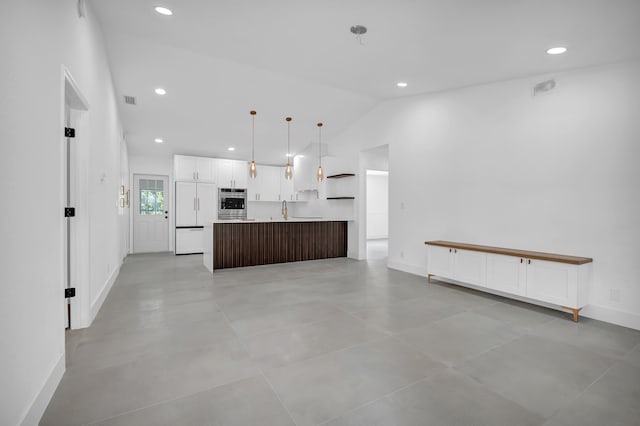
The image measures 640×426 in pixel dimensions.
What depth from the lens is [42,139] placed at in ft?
5.94

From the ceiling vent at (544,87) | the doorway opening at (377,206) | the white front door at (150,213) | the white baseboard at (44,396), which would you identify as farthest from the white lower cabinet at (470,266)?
the white front door at (150,213)

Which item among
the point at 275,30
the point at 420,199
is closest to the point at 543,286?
the point at 420,199

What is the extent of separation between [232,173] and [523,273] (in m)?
6.97

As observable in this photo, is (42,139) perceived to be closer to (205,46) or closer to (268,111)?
(205,46)

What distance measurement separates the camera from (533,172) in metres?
3.88

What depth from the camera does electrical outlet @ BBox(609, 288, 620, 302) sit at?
3.22 m

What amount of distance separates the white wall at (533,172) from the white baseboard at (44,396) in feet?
15.7

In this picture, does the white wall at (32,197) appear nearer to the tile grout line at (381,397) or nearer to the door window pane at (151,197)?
the tile grout line at (381,397)

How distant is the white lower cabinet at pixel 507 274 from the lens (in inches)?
143

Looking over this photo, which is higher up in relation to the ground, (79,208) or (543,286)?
(79,208)

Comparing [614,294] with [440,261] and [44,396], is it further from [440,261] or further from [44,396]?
[44,396]

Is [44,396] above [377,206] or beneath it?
beneath

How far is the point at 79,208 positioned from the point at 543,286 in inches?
192

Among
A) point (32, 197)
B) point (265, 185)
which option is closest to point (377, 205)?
point (265, 185)
